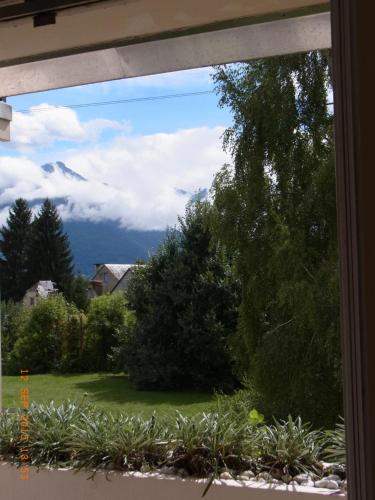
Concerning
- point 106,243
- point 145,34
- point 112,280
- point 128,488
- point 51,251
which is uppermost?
point 145,34

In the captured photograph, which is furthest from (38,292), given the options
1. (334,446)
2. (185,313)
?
(334,446)

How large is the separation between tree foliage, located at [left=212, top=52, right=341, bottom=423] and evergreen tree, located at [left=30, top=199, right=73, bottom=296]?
2.05 m

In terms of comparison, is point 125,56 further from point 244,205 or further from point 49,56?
point 244,205

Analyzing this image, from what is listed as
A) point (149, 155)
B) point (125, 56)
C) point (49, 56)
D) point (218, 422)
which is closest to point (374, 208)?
point (125, 56)

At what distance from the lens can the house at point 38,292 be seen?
6.96 m

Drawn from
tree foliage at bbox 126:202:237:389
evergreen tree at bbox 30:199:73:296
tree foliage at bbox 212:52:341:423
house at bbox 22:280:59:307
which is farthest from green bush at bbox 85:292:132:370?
tree foliage at bbox 212:52:341:423

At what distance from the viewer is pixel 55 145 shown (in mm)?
9273

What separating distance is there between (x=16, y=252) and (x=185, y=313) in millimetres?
2428

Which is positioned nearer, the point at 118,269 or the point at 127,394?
the point at 127,394

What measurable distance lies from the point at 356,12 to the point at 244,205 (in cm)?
577

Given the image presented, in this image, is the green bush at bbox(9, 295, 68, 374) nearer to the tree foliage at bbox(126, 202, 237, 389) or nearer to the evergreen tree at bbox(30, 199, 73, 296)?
the evergreen tree at bbox(30, 199, 73, 296)

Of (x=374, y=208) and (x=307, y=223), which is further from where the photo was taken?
(x=307, y=223)

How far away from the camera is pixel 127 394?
6523mm
